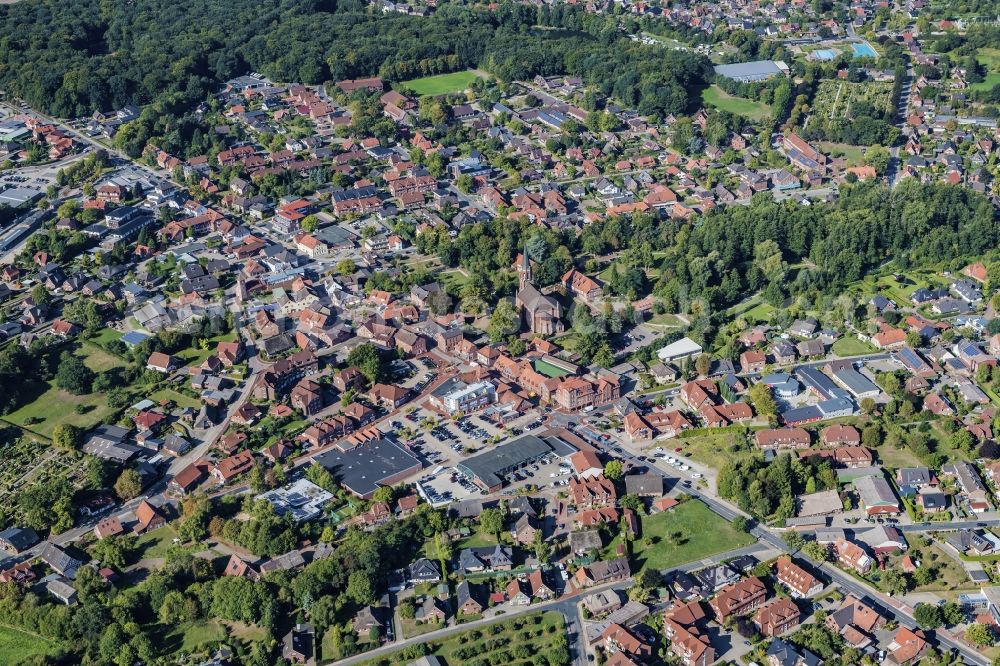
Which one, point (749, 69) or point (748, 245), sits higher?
point (749, 69)

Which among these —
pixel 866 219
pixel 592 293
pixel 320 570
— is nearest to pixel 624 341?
pixel 592 293

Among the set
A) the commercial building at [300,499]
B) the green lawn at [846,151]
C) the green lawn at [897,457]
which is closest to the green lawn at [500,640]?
the commercial building at [300,499]

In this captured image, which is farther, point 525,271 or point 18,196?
point 18,196

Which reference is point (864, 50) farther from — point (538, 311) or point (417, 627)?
point (417, 627)

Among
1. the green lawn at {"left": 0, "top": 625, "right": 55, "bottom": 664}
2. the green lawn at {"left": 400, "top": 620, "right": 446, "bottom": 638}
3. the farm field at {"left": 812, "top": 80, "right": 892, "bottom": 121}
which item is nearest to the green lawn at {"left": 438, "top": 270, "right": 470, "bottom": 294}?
the green lawn at {"left": 400, "top": 620, "right": 446, "bottom": 638}

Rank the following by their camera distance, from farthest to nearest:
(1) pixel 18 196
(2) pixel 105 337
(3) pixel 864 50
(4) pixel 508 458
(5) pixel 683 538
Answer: (3) pixel 864 50
(1) pixel 18 196
(2) pixel 105 337
(4) pixel 508 458
(5) pixel 683 538

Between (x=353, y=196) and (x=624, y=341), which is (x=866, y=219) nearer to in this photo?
(x=624, y=341)

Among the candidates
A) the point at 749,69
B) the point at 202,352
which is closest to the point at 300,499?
the point at 202,352
